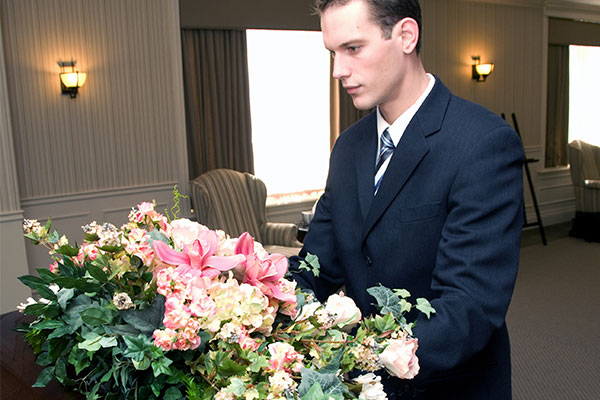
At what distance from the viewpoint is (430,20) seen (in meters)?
8.21

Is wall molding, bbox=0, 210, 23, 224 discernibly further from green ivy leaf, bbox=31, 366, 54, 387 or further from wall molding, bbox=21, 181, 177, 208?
green ivy leaf, bbox=31, 366, 54, 387

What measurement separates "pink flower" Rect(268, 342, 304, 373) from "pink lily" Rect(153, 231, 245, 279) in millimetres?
162

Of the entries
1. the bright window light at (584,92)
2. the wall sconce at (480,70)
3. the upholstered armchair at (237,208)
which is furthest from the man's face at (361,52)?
the bright window light at (584,92)

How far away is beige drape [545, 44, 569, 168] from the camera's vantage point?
980 cm

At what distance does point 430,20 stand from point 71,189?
18.0ft

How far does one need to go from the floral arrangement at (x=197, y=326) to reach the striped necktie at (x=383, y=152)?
0.73 metres

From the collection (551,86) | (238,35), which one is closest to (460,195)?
(238,35)

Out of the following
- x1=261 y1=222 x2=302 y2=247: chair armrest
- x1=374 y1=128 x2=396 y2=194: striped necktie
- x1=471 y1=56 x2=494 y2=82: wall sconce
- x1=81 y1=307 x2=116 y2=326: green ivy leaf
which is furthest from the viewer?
x1=471 y1=56 x2=494 y2=82: wall sconce

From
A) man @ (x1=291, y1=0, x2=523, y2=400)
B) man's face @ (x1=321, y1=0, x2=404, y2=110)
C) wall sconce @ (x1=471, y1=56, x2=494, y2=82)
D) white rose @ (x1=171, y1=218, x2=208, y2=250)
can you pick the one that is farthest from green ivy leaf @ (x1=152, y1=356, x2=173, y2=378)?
wall sconce @ (x1=471, y1=56, x2=494, y2=82)

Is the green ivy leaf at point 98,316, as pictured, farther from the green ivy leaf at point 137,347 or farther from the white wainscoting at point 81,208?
the white wainscoting at point 81,208

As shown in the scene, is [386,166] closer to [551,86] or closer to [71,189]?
[71,189]

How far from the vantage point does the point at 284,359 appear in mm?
824

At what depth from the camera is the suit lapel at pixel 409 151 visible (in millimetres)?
1579

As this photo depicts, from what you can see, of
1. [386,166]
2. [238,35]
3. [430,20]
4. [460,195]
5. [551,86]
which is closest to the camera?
[460,195]
